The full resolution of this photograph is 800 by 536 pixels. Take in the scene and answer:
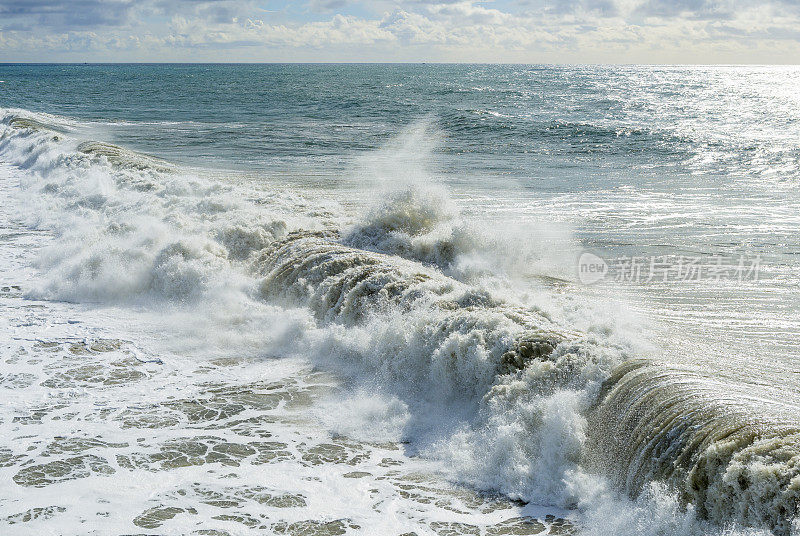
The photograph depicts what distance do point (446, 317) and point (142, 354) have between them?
393cm

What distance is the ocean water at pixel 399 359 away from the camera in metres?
5.12

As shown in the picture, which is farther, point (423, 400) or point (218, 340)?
point (218, 340)

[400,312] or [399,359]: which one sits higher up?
[400,312]

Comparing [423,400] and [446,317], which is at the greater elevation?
[446,317]

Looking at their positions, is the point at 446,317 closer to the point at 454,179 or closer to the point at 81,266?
the point at 81,266

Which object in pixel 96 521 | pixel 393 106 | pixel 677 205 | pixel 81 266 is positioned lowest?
pixel 96 521

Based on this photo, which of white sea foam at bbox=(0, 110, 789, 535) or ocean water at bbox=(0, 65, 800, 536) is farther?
white sea foam at bbox=(0, 110, 789, 535)

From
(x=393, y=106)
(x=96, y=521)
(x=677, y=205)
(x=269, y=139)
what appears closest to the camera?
(x=96, y=521)

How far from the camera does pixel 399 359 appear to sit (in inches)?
301

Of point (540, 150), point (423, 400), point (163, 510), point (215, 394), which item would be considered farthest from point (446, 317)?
point (540, 150)

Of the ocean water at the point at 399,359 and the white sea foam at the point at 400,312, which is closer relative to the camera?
the ocean water at the point at 399,359

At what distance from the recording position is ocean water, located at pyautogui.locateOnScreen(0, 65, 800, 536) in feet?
16.8

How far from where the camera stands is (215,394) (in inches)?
289

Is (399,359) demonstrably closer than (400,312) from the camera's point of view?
Yes
